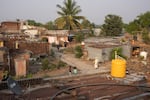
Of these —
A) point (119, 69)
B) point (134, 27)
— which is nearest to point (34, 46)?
point (119, 69)

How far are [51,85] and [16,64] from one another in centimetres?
659

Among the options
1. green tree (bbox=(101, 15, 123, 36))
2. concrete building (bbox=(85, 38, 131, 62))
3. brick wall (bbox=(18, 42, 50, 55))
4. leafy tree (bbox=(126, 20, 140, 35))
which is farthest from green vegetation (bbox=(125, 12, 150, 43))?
brick wall (bbox=(18, 42, 50, 55))

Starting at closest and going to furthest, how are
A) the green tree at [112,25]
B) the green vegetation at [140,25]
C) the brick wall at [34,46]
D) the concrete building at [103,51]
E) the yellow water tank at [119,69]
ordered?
the yellow water tank at [119,69] < the concrete building at [103,51] < the brick wall at [34,46] < the green vegetation at [140,25] < the green tree at [112,25]

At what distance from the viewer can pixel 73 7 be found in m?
33.3

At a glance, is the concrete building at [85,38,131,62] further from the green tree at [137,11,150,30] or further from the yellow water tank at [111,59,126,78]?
the green tree at [137,11,150,30]

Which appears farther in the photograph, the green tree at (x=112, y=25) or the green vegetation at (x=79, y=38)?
the green tree at (x=112, y=25)

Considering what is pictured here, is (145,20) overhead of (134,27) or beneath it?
overhead

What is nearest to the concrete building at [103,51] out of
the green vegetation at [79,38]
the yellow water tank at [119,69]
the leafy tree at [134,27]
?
the yellow water tank at [119,69]

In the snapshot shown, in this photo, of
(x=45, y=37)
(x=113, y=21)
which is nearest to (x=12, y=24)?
(x=45, y=37)

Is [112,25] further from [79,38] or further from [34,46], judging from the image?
[34,46]

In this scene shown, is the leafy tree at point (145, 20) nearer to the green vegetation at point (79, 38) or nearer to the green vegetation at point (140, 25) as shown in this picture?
the green vegetation at point (140, 25)

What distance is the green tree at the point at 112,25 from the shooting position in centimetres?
3444

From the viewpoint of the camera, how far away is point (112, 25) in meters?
34.7

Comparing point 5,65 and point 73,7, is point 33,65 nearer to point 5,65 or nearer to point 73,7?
point 5,65
